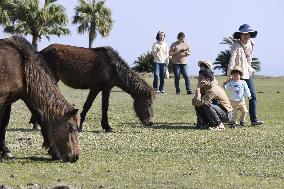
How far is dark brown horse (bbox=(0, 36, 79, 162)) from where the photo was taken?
33.1 feet

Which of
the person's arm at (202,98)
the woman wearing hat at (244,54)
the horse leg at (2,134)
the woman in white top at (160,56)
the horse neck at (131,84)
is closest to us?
the horse leg at (2,134)

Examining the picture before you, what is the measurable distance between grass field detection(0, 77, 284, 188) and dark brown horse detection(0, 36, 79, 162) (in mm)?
291

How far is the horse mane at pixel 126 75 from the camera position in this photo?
51.3 feet

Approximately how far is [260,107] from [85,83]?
27.2 ft

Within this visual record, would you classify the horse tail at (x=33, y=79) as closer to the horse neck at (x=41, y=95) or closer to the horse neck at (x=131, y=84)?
the horse neck at (x=41, y=95)

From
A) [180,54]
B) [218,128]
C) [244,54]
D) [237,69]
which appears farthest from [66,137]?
[180,54]

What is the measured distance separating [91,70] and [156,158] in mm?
4990

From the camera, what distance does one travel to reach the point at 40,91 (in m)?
10.1

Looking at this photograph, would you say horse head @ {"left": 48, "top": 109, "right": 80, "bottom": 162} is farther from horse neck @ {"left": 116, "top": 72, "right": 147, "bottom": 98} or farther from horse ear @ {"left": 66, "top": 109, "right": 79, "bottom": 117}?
horse neck @ {"left": 116, "top": 72, "right": 147, "bottom": 98}

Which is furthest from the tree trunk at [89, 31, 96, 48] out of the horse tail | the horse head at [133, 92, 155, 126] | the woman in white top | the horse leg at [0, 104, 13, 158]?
the horse tail

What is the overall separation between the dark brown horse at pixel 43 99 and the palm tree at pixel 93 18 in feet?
234

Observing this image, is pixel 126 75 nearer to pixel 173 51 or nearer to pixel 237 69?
pixel 237 69

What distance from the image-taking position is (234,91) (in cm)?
1662

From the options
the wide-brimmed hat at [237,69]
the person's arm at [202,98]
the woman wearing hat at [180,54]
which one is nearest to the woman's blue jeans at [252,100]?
the wide-brimmed hat at [237,69]
